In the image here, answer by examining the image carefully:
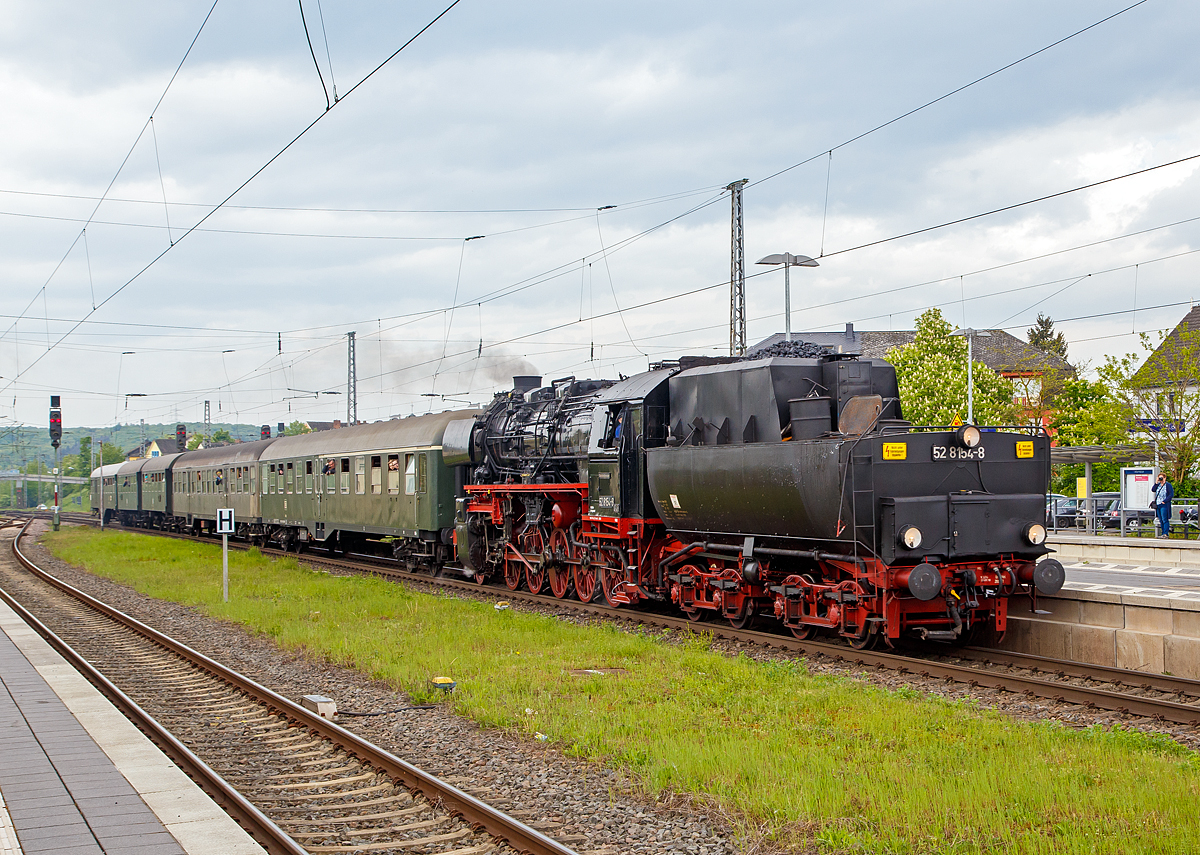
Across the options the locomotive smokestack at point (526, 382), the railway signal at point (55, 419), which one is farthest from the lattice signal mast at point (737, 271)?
the railway signal at point (55, 419)

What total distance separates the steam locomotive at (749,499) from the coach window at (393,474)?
1065 millimetres

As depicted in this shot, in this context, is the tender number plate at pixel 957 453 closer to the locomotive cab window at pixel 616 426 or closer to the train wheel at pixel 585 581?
the locomotive cab window at pixel 616 426

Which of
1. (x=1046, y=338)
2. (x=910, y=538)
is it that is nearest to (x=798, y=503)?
(x=910, y=538)

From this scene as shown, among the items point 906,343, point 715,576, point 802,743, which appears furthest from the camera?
point 906,343

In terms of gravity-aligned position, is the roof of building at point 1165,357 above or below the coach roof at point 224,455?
above

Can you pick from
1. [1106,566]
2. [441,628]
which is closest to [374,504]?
[441,628]

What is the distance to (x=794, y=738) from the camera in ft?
25.2

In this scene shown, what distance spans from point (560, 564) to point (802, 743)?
10012mm

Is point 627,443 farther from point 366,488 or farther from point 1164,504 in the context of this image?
point 1164,504

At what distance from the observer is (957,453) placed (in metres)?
10.7

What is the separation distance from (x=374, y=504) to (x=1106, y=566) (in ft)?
54.1

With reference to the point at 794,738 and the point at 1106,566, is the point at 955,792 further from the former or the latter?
the point at 1106,566

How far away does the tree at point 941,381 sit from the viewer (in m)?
41.0

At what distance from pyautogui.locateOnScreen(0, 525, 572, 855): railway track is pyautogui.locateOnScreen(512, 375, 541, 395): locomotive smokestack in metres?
8.77
